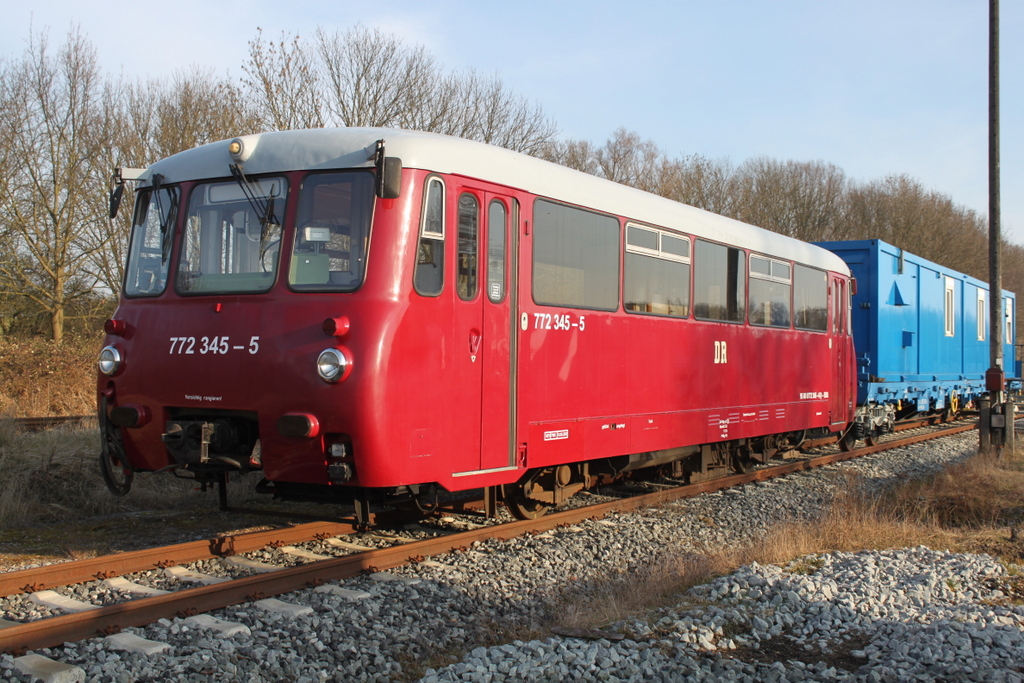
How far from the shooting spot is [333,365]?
19.2ft

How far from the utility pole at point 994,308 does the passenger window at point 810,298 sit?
323 cm

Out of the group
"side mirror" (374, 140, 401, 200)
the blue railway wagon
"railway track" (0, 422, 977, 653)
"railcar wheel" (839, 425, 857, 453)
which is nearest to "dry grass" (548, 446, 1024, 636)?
"railway track" (0, 422, 977, 653)

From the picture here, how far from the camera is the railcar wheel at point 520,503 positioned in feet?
25.9

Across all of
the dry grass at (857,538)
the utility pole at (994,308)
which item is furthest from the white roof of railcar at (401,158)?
the utility pole at (994,308)

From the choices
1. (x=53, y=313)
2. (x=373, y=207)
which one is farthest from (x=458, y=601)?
(x=53, y=313)

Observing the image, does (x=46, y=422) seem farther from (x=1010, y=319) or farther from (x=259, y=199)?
(x=1010, y=319)

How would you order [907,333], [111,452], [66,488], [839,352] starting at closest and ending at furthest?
[111,452], [66,488], [839,352], [907,333]

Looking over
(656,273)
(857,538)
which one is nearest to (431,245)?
(656,273)

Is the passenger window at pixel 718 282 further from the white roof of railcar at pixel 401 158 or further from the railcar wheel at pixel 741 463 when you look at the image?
the railcar wheel at pixel 741 463

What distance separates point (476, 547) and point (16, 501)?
439 cm

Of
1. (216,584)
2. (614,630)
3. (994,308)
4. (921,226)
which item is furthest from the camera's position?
(921,226)

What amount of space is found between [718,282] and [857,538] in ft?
11.8

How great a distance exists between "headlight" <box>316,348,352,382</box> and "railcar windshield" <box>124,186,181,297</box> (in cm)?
169

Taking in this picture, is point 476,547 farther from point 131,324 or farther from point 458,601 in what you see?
point 131,324
